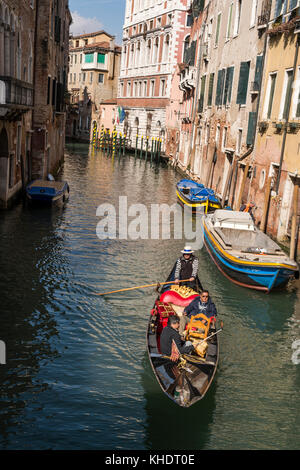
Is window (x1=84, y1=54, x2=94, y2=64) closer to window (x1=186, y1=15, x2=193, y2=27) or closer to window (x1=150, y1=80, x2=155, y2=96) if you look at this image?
window (x1=150, y1=80, x2=155, y2=96)

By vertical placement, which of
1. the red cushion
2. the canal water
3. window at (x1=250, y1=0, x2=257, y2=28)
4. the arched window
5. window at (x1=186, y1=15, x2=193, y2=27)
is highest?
window at (x1=186, y1=15, x2=193, y2=27)

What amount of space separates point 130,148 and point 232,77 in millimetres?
28594

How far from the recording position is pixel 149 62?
152 feet

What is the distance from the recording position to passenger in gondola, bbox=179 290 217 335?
8320 millimetres

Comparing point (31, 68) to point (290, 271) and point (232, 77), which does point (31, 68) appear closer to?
point (232, 77)

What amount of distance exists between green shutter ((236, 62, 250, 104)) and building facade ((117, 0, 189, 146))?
69.7ft

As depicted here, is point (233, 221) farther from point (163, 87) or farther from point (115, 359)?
point (163, 87)

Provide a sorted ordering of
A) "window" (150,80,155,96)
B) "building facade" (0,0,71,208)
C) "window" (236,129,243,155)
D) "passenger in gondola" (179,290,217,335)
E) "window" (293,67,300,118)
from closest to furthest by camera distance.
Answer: "passenger in gondola" (179,290,217,335)
"window" (293,67,300,118)
"building facade" (0,0,71,208)
"window" (236,129,243,155)
"window" (150,80,155,96)

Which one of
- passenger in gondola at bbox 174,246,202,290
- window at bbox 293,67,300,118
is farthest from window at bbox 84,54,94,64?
passenger in gondola at bbox 174,246,202,290

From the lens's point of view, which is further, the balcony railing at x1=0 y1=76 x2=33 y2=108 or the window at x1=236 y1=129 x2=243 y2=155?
the window at x1=236 y1=129 x2=243 y2=155

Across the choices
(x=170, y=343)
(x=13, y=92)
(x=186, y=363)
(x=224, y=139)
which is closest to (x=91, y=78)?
(x=224, y=139)

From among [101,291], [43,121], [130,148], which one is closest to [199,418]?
[101,291]

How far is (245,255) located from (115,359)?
4.75m

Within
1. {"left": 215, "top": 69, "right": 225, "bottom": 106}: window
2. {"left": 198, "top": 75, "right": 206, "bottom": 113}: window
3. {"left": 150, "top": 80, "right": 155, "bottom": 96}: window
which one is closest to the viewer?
{"left": 215, "top": 69, "right": 225, "bottom": 106}: window
